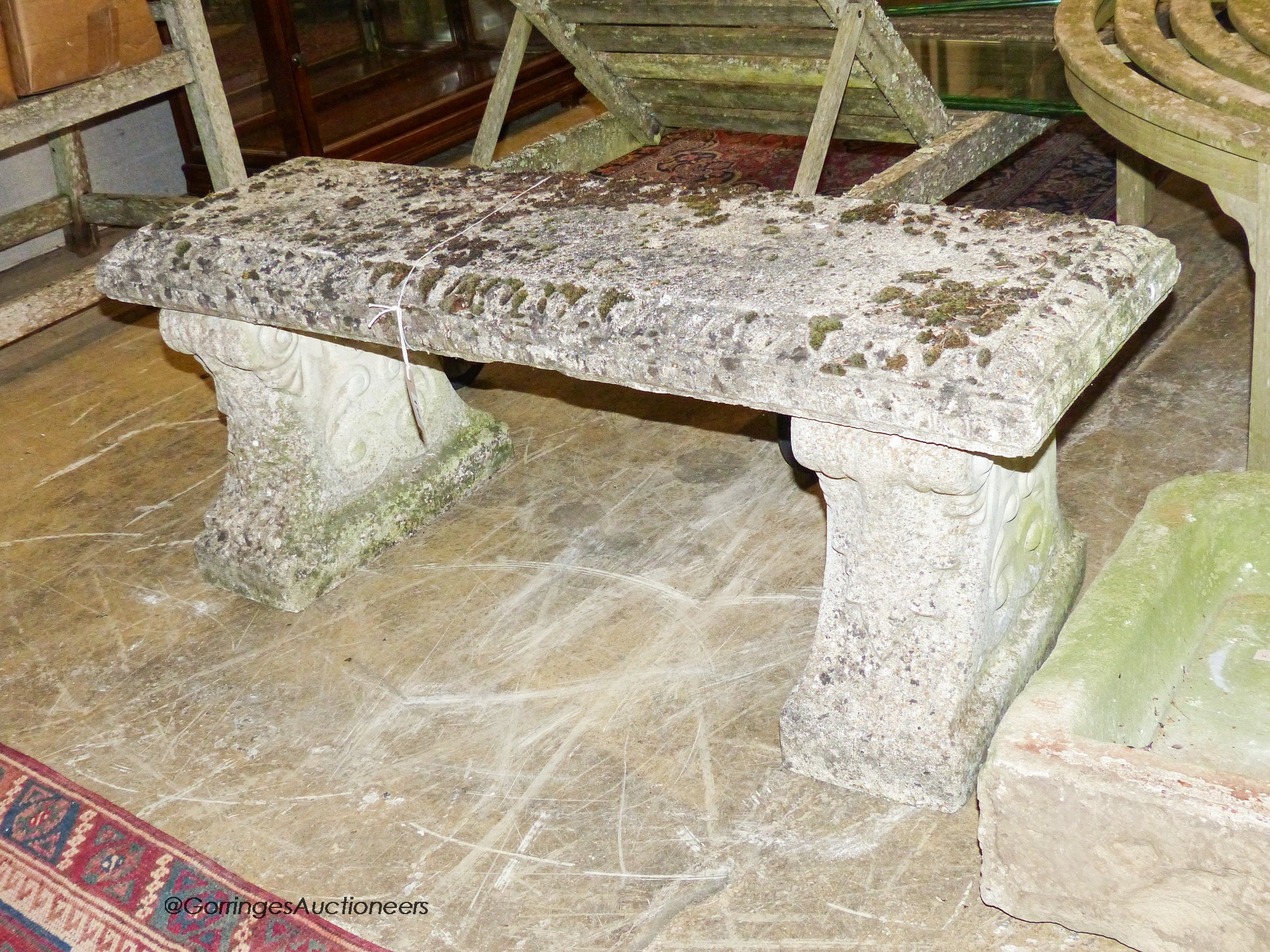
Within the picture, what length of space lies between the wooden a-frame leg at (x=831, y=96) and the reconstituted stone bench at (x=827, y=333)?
659 millimetres

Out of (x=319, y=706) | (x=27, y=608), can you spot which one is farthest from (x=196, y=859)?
(x=27, y=608)

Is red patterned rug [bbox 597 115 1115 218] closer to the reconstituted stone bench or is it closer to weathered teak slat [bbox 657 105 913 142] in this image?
weathered teak slat [bbox 657 105 913 142]

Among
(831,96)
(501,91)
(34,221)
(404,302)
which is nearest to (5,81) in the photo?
(34,221)

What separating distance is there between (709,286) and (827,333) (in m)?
0.24

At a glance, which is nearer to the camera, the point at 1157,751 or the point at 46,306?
the point at 1157,751

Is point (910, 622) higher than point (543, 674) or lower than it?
higher

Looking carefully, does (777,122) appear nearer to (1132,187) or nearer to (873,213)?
(1132,187)

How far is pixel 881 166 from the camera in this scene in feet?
14.6

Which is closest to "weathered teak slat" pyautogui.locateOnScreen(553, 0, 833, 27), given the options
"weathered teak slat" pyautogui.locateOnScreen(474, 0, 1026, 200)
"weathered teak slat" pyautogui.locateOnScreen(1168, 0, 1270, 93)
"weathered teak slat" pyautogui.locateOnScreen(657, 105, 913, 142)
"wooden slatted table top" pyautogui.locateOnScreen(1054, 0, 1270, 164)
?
"weathered teak slat" pyautogui.locateOnScreen(474, 0, 1026, 200)

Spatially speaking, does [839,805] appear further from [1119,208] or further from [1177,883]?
[1119,208]

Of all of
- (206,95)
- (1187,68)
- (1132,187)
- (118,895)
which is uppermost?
(206,95)

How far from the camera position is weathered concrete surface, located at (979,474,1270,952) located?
1548mm

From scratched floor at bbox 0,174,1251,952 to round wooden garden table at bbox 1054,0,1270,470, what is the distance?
0.58m

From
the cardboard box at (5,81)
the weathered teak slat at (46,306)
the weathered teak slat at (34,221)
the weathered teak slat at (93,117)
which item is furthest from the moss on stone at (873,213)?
the weathered teak slat at (34,221)
